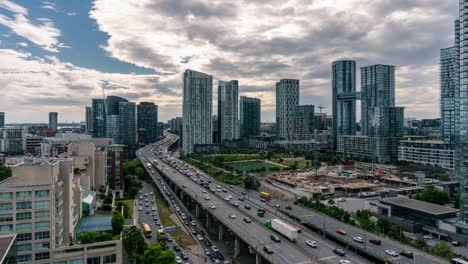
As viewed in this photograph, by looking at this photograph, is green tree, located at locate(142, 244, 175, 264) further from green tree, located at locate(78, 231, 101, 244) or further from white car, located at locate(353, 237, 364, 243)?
white car, located at locate(353, 237, 364, 243)

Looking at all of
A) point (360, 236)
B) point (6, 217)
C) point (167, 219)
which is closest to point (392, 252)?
point (360, 236)

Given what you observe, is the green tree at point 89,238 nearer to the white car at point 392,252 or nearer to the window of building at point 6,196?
the window of building at point 6,196

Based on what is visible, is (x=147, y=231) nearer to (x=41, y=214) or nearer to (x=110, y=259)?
(x=110, y=259)

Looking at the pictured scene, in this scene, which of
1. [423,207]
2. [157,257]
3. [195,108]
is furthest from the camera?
[195,108]

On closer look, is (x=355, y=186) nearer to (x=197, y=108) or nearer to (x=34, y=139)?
(x=197, y=108)

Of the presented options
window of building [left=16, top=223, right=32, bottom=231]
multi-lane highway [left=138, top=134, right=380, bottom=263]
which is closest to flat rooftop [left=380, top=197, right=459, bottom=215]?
multi-lane highway [left=138, top=134, right=380, bottom=263]
